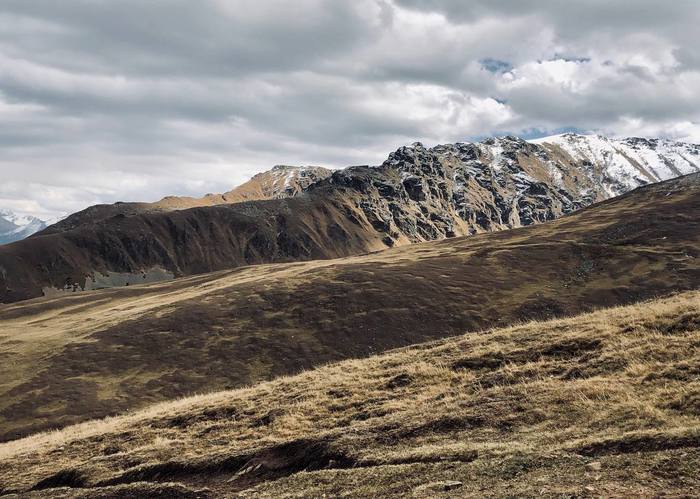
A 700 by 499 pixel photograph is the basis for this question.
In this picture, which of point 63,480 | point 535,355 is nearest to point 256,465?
point 63,480

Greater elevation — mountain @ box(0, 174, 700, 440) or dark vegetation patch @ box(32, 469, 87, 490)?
dark vegetation patch @ box(32, 469, 87, 490)

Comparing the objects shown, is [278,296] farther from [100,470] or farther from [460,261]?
[100,470]

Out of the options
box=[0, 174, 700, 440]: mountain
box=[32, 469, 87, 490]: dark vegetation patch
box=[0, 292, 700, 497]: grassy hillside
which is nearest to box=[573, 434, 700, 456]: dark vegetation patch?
box=[0, 292, 700, 497]: grassy hillside

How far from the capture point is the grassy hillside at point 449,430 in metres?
12.3

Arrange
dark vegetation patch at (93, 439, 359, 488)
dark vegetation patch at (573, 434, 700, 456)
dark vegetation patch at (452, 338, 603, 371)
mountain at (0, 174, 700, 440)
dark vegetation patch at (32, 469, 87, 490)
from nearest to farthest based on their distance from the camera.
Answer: dark vegetation patch at (573, 434, 700, 456), dark vegetation patch at (93, 439, 359, 488), dark vegetation patch at (32, 469, 87, 490), dark vegetation patch at (452, 338, 603, 371), mountain at (0, 174, 700, 440)

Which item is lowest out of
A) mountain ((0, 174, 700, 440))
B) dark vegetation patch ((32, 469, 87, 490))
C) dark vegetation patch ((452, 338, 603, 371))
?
mountain ((0, 174, 700, 440))

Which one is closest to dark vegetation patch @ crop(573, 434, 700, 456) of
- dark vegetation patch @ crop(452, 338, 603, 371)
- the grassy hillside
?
Result: the grassy hillside

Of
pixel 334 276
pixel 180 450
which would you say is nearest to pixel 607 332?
pixel 180 450

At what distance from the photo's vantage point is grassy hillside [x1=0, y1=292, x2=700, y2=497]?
486 inches

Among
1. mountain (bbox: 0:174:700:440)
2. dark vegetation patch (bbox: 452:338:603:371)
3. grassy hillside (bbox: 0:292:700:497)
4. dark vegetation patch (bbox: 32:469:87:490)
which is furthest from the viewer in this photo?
mountain (bbox: 0:174:700:440)

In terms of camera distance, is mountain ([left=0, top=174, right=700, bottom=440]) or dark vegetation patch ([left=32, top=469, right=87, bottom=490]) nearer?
dark vegetation patch ([left=32, top=469, right=87, bottom=490])

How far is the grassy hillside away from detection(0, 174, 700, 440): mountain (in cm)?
3603

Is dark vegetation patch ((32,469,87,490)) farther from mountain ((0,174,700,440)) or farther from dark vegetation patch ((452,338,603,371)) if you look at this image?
mountain ((0,174,700,440))

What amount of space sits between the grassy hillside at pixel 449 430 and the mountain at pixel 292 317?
118 feet
